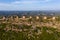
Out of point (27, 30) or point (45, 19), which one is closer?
point (27, 30)

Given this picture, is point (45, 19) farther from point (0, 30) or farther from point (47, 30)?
point (0, 30)

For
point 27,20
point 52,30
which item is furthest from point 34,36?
point 27,20

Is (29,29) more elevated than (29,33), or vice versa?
(29,29)

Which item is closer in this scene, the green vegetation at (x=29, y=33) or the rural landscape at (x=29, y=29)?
the green vegetation at (x=29, y=33)

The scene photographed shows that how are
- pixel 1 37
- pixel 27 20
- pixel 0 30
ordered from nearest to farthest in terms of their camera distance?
pixel 1 37, pixel 0 30, pixel 27 20

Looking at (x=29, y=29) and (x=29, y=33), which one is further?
(x=29, y=29)

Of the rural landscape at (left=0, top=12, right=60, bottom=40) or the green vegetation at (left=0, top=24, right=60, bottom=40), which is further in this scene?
the rural landscape at (left=0, top=12, right=60, bottom=40)

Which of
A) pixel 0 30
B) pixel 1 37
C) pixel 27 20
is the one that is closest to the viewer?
pixel 1 37
